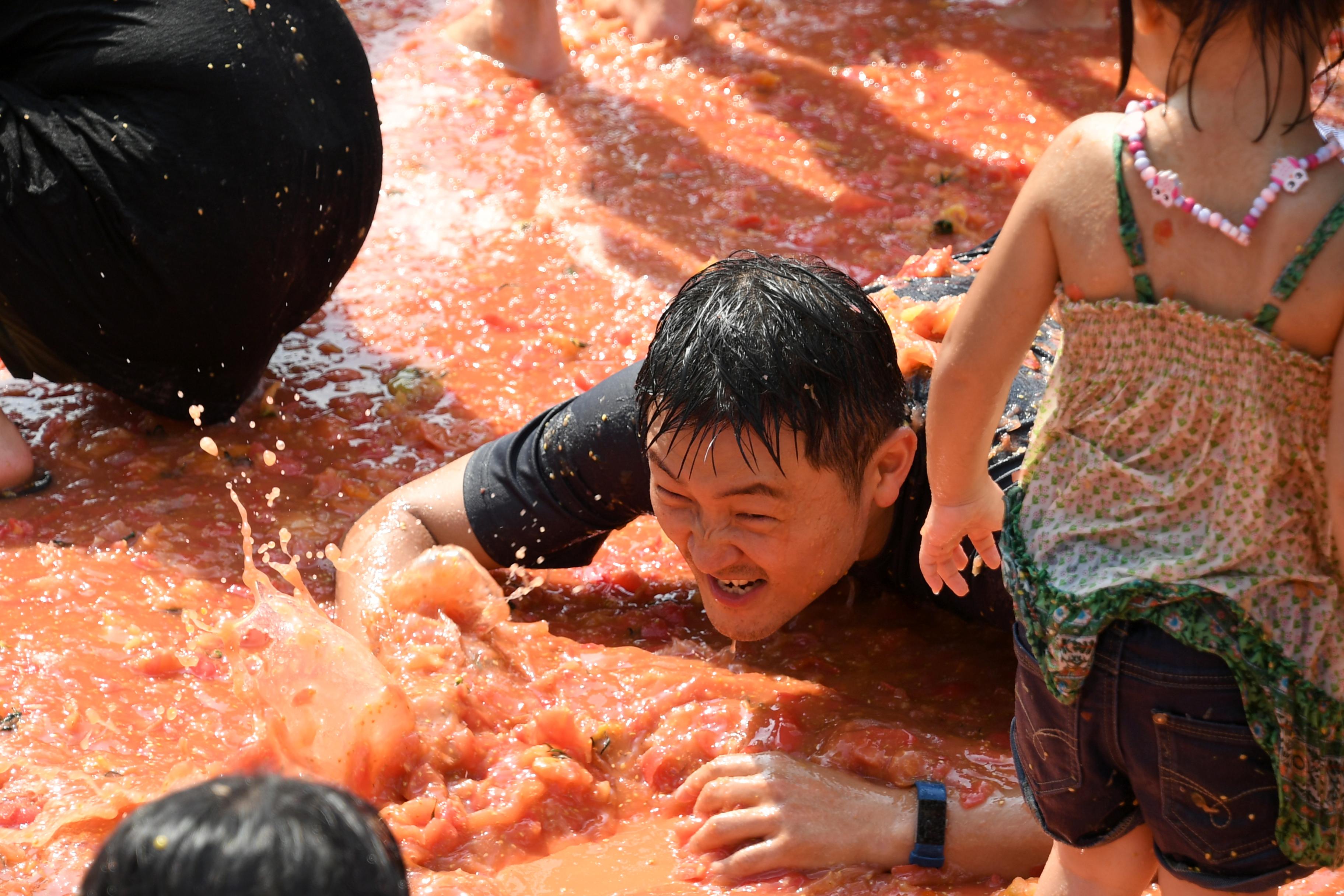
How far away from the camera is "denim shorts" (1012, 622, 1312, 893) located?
1.51 meters

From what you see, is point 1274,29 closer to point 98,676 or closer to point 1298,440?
point 1298,440

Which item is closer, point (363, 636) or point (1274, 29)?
point (1274, 29)

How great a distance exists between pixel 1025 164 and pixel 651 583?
91.6 inches

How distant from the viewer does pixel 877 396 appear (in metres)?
2.20

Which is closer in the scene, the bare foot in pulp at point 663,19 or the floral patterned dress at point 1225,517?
the floral patterned dress at point 1225,517

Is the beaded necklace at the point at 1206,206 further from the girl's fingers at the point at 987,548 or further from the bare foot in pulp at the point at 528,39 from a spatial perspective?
the bare foot in pulp at the point at 528,39

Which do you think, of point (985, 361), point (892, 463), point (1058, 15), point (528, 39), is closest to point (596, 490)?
point (892, 463)

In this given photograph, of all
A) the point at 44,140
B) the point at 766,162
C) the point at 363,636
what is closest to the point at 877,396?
the point at 363,636

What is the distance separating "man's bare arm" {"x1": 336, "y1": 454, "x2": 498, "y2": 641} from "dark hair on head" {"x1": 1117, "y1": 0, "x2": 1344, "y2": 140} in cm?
166

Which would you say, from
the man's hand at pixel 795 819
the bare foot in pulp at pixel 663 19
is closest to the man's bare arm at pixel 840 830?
the man's hand at pixel 795 819

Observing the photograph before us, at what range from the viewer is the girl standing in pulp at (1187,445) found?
1365mm

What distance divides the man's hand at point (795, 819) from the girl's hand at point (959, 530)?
0.53m

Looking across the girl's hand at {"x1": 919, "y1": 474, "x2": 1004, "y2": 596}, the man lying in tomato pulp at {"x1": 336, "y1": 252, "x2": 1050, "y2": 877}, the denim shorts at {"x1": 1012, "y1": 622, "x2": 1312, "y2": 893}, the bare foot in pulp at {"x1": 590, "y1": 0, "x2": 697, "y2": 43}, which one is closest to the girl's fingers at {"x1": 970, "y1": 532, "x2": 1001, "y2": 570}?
the girl's hand at {"x1": 919, "y1": 474, "x2": 1004, "y2": 596}

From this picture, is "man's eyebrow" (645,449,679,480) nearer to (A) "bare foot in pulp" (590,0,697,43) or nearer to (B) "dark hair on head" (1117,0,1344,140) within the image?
(B) "dark hair on head" (1117,0,1344,140)
